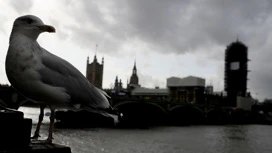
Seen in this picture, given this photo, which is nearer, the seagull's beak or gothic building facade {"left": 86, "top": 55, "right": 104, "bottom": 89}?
the seagull's beak

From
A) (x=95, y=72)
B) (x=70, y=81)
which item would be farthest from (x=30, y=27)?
(x=95, y=72)

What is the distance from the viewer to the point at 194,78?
10431 centimetres

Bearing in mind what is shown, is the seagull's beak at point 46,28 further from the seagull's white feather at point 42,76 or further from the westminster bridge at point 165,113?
the westminster bridge at point 165,113

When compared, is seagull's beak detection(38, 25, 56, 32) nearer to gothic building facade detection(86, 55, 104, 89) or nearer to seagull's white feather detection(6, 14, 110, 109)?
seagull's white feather detection(6, 14, 110, 109)

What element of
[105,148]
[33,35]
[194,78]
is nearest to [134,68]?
[194,78]

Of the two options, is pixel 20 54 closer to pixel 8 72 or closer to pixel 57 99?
pixel 8 72

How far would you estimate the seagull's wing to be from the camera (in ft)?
8.97

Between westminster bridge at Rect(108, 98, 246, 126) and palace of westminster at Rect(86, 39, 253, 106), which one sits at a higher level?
palace of westminster at Rect(86, 39, 253, 106)

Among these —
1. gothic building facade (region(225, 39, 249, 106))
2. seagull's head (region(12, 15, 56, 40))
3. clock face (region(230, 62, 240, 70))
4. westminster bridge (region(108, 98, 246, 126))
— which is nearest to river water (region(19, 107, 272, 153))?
seagull's head (region(12, 15, 56, 40))

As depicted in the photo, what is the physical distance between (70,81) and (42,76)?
333mm

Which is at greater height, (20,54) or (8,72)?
(20,54)

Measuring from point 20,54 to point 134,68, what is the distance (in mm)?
143884

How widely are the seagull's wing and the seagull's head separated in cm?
23

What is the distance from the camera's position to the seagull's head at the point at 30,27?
2.64 m
